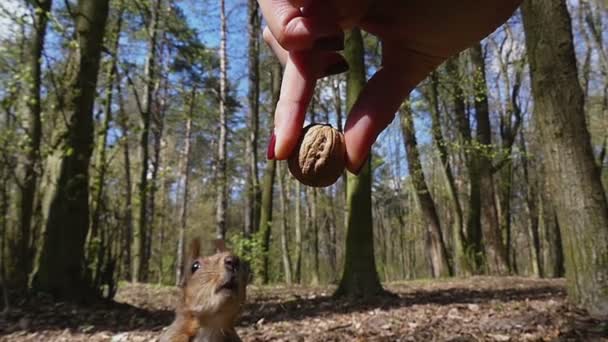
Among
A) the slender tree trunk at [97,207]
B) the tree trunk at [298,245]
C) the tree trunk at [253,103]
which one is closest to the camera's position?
the slender tree trunk at [97,207]

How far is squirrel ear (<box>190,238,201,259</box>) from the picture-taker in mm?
2863

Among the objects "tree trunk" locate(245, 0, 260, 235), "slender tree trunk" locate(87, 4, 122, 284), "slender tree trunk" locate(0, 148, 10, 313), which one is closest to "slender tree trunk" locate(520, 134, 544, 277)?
"tree trunk" locate(245, 0, 260, 235)

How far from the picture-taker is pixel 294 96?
1.07 meters

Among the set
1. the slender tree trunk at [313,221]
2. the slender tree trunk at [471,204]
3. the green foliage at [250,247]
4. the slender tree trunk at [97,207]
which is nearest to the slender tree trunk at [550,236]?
the slender tree trunk at [471,204]

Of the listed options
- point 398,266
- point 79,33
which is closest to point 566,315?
point 79,33

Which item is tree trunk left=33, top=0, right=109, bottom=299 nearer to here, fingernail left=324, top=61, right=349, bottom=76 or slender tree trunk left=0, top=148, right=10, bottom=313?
slender tree trunk left=0, top=148, right=10, bottom=313

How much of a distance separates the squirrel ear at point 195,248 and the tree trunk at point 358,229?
12.8 feet

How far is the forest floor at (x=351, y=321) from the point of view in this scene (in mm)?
4098

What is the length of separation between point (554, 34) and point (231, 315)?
13.5 ft

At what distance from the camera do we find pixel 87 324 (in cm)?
501

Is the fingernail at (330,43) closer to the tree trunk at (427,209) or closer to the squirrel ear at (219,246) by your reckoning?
the squirrel ear at (219,246)

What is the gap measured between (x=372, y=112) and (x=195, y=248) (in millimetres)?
1976

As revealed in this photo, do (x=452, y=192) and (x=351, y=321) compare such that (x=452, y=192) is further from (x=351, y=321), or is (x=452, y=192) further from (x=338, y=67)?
(x=338, y=67)

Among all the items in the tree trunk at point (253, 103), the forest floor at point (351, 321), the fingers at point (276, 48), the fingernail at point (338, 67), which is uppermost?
the tree trunk at point (253, 103)
